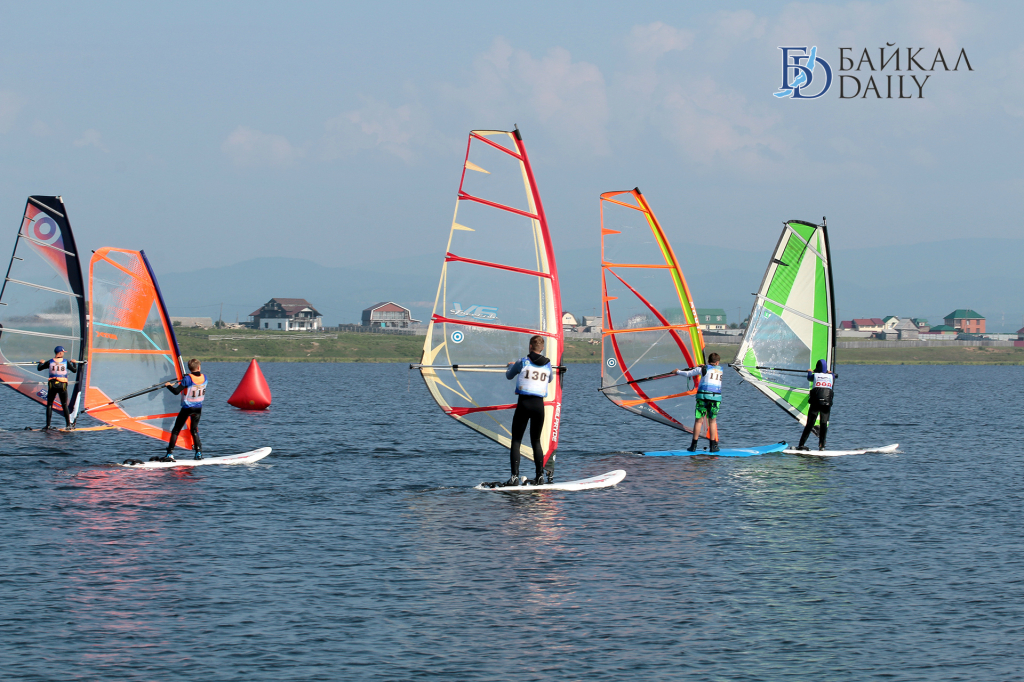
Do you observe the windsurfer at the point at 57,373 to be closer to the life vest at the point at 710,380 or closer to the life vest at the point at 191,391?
the life vest at the point at 191,391

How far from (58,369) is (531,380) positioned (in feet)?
47.9

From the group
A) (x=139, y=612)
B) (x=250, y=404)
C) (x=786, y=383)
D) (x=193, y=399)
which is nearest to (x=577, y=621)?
(x=139, y=612)

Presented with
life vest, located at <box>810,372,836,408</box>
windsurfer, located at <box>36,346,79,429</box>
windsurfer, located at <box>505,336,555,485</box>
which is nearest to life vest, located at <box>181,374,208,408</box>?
windsurfer, located at <box>505,336,555,485</box>

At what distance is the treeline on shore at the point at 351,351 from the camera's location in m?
120

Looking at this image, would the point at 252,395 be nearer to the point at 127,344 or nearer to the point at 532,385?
the point at 127,344

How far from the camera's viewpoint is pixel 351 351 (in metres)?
128

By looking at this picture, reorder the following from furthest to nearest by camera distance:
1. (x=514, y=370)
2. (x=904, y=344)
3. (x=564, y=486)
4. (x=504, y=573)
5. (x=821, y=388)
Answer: (x=904, y=344) → (x=821, y=388) → (x=564, y=486) → (x=514, y=370) → (x=504, y=573)

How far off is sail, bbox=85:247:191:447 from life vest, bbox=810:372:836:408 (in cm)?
1274

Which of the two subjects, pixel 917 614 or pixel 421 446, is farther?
pixel 421 446

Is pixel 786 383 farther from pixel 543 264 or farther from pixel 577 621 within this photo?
pixel 577 621

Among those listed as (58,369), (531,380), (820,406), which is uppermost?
(531,380)

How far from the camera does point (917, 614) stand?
9.75 m

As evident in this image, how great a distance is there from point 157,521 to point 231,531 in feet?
3.97

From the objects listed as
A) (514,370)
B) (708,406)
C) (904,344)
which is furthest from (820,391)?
(904,344)
